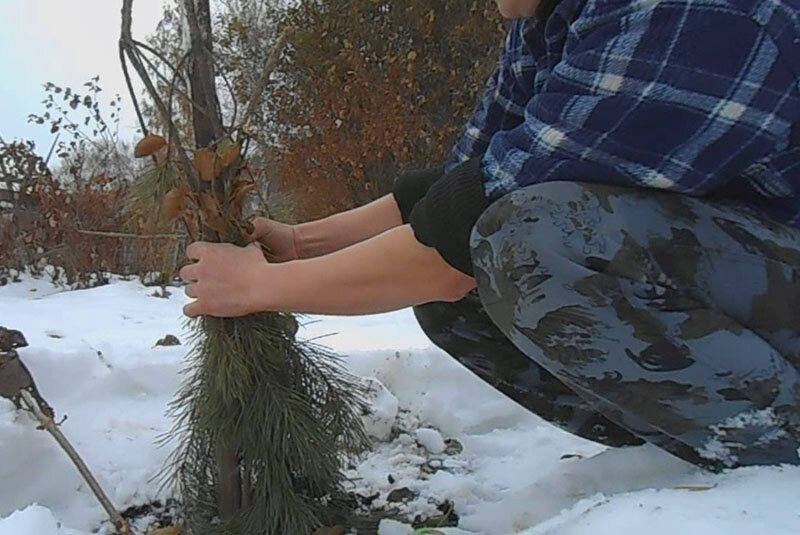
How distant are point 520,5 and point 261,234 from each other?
446 mm

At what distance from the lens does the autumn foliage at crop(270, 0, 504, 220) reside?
3969 mm

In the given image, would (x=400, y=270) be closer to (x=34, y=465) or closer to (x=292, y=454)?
(x=292, y=454)

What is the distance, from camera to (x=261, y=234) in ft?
3.44

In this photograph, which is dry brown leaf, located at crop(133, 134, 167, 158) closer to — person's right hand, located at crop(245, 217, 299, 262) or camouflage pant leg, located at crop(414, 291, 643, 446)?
person's right hand, located at crop(245, 217, 299, 262)

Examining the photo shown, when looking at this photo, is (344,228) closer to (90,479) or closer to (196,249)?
(196,249)

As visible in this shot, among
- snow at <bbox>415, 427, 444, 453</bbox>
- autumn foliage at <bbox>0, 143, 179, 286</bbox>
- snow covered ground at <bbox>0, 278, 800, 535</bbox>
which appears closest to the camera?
snow covered ground at <bbox>0, 278, 800, 535</bbox>

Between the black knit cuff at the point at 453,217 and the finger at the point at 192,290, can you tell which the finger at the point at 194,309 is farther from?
the black knit cuff at the point at 453,217

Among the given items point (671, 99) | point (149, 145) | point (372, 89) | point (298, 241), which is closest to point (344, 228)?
point (298, 241)

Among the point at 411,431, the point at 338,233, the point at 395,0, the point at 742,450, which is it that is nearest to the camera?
the point at 742,450

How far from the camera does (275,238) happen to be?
1.08 m

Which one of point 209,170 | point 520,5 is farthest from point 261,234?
point 520,5

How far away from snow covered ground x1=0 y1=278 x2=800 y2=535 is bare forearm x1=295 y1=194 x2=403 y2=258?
19 centimetres

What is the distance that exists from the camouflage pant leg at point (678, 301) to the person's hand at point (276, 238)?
0.39 m

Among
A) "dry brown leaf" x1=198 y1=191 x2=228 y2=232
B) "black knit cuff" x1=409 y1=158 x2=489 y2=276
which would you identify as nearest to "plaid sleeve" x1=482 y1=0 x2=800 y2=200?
"black knit cuff" x1=409 y1=158 x2=489 y2=276
